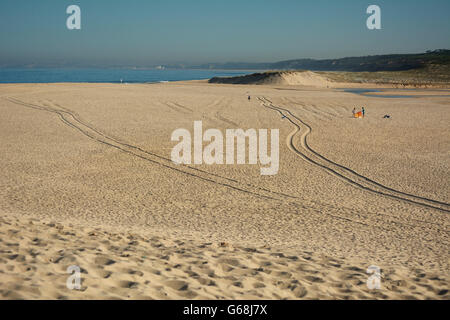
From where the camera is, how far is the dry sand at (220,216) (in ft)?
17.5

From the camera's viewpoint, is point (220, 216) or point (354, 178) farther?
point (354, 178)

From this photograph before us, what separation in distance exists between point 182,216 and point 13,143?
11.3 meters

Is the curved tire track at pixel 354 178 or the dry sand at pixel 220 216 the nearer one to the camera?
the dry sand at pixel 220 216

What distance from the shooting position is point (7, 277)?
4.68 m

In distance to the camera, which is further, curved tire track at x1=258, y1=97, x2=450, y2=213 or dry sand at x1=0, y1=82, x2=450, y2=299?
curved tire track at x1=258, y1=97, x2=450, y2=213

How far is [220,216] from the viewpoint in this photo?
9.37 meters

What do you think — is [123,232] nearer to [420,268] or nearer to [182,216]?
[182,216]

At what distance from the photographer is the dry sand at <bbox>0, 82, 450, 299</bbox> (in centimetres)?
534

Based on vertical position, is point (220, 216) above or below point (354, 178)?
below

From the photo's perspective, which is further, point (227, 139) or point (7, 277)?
point (227, 139)
